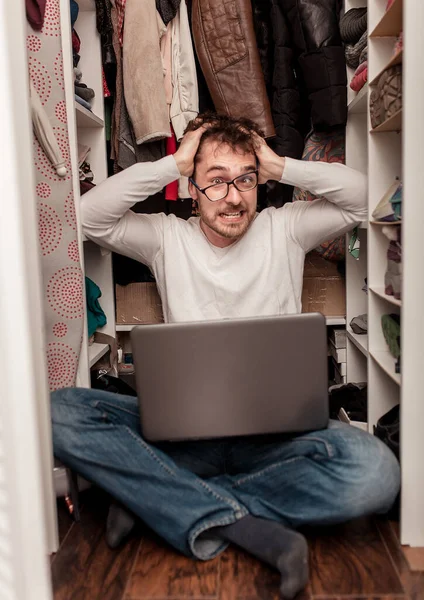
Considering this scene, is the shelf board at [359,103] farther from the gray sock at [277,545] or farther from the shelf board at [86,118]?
the gray sock at [277,545]

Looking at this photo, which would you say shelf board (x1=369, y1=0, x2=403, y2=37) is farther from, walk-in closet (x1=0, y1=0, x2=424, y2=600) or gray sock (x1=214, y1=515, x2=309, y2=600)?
gray sock (x1=214, y1=515, x2=309, y2=600)

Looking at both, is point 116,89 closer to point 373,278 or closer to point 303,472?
point 373,278

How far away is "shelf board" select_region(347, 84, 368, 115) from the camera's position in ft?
6.23

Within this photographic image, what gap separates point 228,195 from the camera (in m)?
1.77

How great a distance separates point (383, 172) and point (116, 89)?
3.40 feet

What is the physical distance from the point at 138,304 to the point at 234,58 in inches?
39.6

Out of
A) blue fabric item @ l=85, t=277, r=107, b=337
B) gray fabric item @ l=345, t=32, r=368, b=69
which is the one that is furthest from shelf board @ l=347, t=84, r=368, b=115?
blue fabric item @ l=85, t=277, r=107, b=337

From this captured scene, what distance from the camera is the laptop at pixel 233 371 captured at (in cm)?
124

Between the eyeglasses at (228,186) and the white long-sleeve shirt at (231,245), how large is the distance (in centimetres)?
10

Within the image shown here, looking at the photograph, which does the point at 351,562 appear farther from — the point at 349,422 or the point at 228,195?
the point at 228,195

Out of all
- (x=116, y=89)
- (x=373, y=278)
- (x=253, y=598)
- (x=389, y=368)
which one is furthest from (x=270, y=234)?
(x=253, y=598)

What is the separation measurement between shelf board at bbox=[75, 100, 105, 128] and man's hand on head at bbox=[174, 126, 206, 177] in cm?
39

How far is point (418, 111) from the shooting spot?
4.07ft

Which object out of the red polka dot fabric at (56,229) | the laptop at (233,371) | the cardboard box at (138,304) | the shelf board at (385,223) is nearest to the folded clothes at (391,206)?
the shelf board at (385,223)
